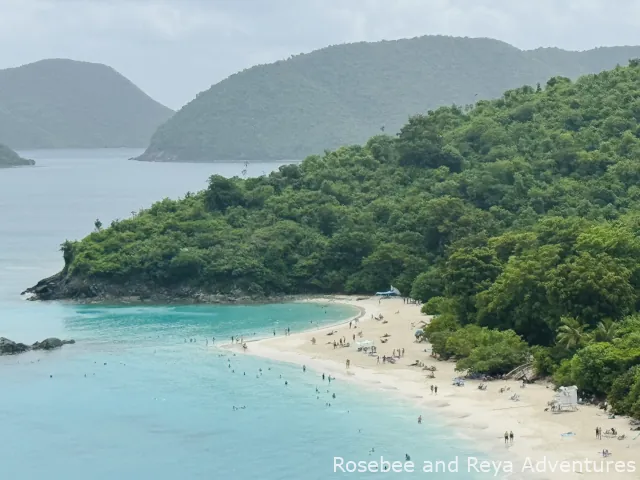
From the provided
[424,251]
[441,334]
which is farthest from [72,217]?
[441,334]

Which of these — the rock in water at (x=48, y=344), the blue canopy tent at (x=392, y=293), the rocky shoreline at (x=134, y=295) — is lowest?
the rock in water at (x=48, y=344)

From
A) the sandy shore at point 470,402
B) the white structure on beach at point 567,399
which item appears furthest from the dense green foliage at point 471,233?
the sandy shore at point 470,402

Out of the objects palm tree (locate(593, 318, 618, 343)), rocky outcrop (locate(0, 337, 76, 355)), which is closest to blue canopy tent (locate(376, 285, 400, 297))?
rocky outcrop (locate(0, 337, 76, 355))

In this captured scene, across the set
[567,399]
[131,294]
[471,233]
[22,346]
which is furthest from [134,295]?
[567,399]

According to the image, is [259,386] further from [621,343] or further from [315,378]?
[621,343]

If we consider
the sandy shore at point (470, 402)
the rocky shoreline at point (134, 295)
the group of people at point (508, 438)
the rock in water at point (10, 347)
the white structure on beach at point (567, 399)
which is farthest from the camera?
the rocky shoreline at point (134, 295)

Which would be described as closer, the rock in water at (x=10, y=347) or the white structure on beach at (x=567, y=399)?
the white structure on beach at (x=567, y=399)

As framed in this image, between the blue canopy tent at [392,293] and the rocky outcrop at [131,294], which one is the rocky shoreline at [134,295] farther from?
the blue canopy tent at [392,293]

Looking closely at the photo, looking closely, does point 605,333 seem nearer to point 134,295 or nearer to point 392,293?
point 392,293
